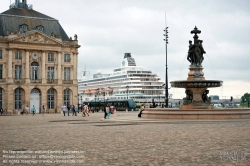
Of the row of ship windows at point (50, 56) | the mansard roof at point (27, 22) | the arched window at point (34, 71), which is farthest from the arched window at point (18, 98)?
the mansard roof at point (27, 22)

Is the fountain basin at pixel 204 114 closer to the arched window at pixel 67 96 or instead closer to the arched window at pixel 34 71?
the arched window at pixel 34 71

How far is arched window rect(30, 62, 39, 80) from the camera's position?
215 ft

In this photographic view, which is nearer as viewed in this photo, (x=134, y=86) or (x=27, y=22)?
(x=27, y=22)

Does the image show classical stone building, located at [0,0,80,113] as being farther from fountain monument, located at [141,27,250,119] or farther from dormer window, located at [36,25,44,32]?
fountain monument, located at [141,27,250,119]

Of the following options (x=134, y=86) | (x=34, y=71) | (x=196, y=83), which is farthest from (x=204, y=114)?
(x=134, y=86)

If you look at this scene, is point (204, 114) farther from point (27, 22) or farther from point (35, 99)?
Result: point (27, 22)

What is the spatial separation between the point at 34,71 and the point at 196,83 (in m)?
40.8

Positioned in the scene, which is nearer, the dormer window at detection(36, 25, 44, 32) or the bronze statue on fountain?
the bronze statue on fountain

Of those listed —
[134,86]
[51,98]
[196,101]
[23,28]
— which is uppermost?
[23,28]

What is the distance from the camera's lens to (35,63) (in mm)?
65688

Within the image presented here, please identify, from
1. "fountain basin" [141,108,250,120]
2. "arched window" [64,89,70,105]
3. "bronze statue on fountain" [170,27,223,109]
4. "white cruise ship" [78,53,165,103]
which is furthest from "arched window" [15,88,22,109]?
"white cruise ship" [78,53,165,103]

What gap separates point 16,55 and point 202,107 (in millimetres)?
41042

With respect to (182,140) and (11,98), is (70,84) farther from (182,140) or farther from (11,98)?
(182,140)

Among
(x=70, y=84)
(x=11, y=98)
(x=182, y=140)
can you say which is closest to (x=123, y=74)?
(x=70, y=84)
